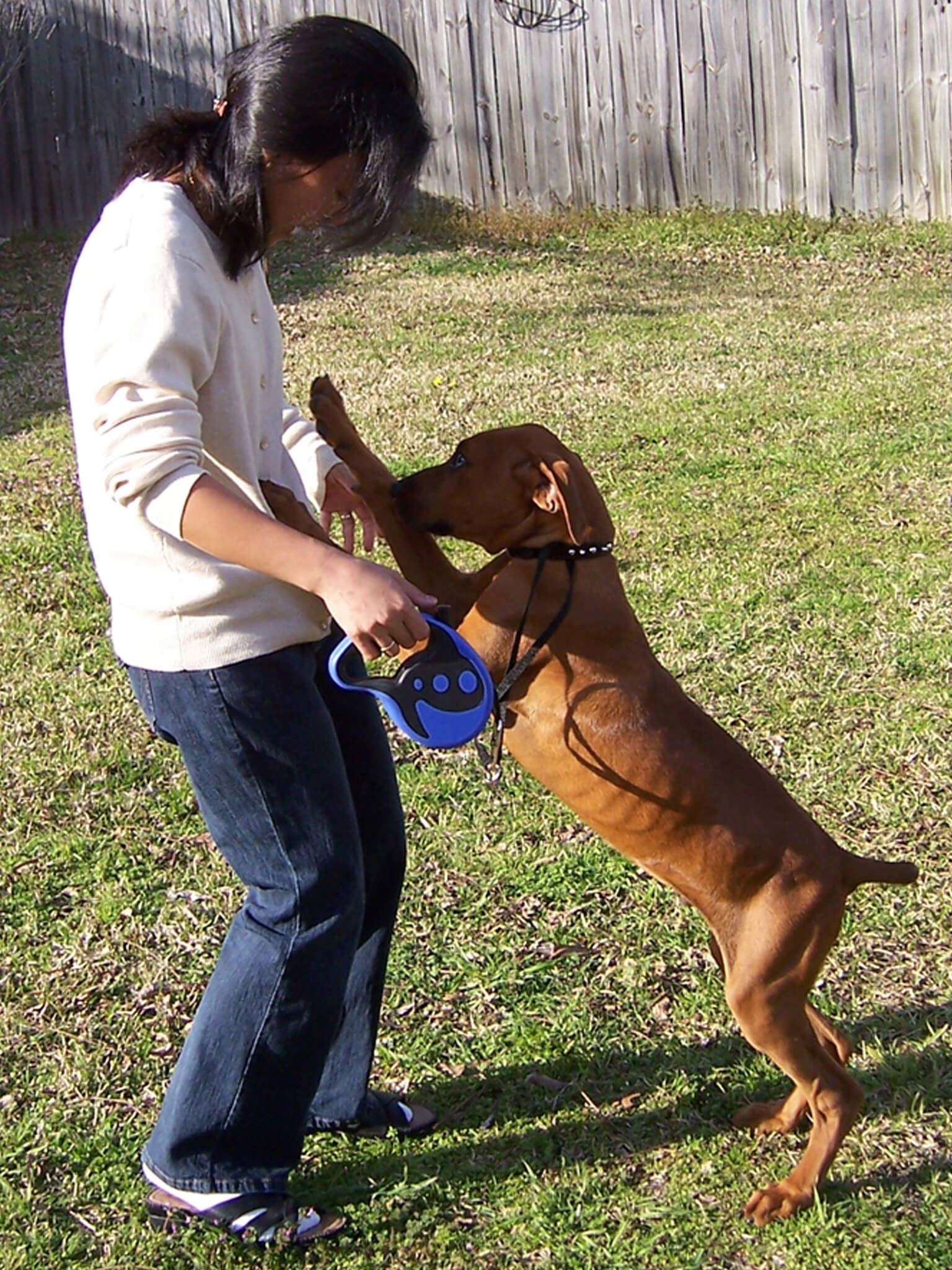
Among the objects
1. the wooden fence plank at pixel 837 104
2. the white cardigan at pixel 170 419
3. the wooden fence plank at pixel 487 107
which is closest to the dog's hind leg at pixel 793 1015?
the white cardigan at pixel 170 419

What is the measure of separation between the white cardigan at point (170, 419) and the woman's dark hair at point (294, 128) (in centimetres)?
6

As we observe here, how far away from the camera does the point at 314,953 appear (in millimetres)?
2809

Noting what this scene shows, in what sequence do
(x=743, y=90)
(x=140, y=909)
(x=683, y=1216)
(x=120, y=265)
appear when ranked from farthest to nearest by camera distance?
(x=743, y=90) < (x=140, y=909) < (x=683, y=1216) < (x=120, y=265)

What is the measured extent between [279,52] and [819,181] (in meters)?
11.7

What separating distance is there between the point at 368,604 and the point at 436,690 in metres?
0.45

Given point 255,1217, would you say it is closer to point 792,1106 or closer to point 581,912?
point 792,1106

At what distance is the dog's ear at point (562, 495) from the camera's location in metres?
3.41

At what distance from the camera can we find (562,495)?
3.41 m

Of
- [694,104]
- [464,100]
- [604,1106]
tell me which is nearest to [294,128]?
[604,1106]

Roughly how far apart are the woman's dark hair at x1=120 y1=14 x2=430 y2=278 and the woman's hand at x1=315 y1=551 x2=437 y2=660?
62cm

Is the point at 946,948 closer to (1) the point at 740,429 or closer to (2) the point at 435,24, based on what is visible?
(1) the point at 740,429

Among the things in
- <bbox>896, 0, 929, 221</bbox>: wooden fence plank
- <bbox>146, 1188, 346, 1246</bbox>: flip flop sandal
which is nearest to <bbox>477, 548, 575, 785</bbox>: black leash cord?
<bbox>146, 1188, 346, 1246</bbox>: flip flop sandal

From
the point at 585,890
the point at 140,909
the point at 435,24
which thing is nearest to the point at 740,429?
the point at 585,890

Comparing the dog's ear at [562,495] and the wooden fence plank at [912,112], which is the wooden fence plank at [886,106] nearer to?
the wooden fence plank at [912,112]
